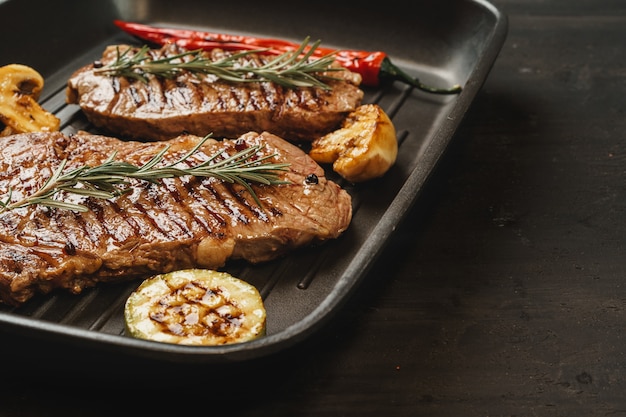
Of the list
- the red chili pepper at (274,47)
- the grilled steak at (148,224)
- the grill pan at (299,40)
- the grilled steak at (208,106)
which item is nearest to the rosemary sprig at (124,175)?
the grilled steak at (148,224)

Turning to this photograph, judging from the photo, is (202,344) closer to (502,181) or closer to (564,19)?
(502,181)

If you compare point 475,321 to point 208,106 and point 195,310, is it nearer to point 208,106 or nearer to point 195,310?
point 195,310

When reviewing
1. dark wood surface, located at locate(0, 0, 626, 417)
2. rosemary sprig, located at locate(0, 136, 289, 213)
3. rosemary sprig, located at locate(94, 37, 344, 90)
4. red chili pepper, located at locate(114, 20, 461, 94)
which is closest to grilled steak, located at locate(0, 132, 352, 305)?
rosemary sprig, located at locate(0, 136, 289, 213)

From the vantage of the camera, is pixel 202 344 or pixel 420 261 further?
pixel 420 261

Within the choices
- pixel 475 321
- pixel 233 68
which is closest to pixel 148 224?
pixel 233 68

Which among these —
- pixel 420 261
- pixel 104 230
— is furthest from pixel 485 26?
pixel 104 230
